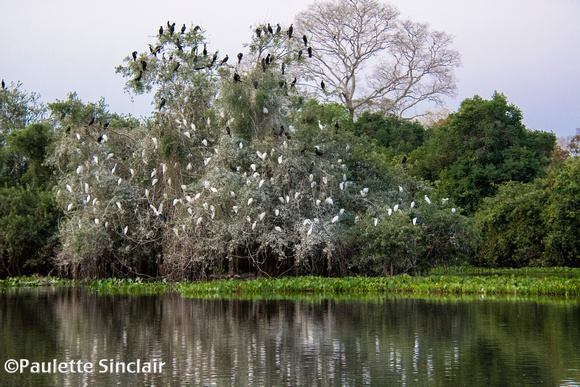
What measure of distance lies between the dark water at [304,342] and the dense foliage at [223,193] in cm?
537

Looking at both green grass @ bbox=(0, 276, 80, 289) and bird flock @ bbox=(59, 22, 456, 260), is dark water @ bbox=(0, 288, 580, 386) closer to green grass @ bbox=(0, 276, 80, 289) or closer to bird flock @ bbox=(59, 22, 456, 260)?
bird flock @ bbox=(59, 22, 456, 260)

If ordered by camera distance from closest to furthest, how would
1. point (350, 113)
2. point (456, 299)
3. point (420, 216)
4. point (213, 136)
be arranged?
point (456, 299)
point (420, 216)
point (213, 136)
point (350, 113)

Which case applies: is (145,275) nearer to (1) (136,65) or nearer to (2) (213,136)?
(2) (213,136)

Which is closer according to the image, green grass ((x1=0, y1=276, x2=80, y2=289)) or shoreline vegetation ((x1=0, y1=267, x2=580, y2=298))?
shoreline vegetation ((x1=0, y1=267, x2=580, y2=298))

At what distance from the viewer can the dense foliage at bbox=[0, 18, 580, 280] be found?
68.0ft

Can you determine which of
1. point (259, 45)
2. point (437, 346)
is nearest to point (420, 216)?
point (259, 45)

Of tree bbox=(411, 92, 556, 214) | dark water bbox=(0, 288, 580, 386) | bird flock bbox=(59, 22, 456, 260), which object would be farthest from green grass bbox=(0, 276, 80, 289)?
tree bbox=(411, 92, 556, 214)

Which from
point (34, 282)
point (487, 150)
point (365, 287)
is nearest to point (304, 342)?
point (365, 287)

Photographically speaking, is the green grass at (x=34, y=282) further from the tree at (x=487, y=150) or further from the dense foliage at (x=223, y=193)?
the tree at (x=487, y=150)

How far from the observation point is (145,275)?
2358cm

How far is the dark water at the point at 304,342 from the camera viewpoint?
7.47 metres

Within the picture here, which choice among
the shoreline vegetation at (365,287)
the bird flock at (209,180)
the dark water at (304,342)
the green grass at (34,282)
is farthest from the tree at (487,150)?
the dark water at (304,342)

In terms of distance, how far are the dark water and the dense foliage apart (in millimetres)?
5372

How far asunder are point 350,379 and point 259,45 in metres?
18.3
